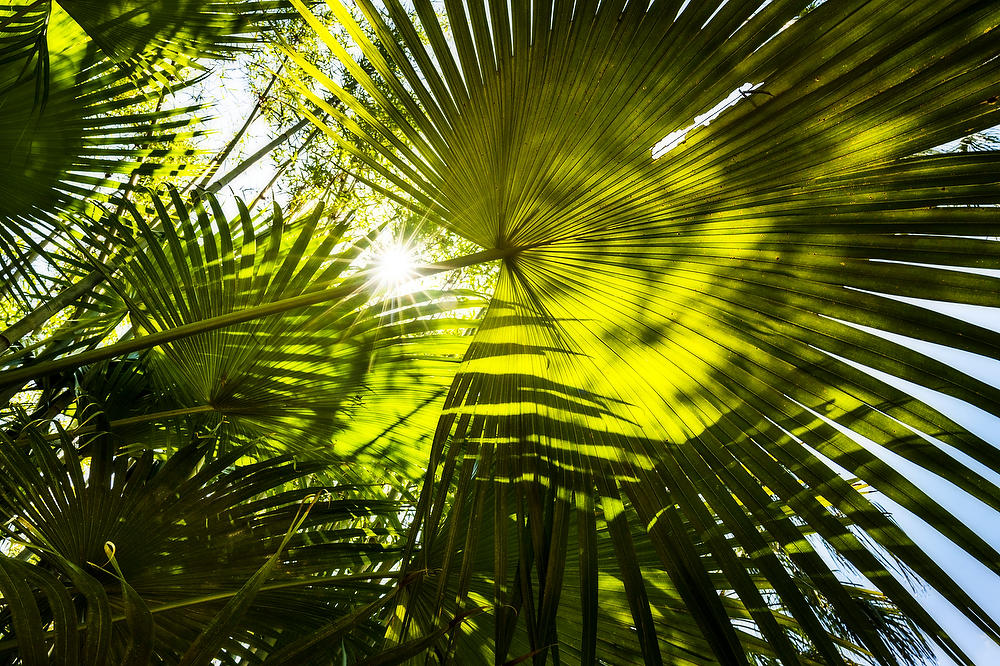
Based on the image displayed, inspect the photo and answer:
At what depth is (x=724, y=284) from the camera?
1027mm

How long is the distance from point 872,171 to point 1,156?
87.6 inches

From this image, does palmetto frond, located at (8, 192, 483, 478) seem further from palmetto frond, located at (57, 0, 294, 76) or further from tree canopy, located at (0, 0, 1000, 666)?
palmetto frond, located at (57, 0, 294, 76)

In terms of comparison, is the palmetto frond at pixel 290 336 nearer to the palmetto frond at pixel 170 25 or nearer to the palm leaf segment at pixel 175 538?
the palm leaf segment at pixel 175 538

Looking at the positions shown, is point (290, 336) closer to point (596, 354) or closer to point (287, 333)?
point (287, 333)

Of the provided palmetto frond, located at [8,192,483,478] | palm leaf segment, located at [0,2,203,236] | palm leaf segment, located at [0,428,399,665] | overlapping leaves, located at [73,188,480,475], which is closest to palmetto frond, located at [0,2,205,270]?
palm leaf segment, located at [0,2,203,236]

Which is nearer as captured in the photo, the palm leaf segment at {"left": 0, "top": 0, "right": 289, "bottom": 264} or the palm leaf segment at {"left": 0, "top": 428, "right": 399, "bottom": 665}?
the palm leaf segment at {"left": 0, "top": 428, "right": 399, "bottom": 665}

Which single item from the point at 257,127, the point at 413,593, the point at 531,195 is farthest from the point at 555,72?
the point at 257,127

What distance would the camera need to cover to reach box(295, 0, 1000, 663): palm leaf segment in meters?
0.82

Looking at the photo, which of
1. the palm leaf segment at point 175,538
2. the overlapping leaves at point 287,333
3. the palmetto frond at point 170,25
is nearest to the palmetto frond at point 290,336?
the overlapping leaves at point 287,333

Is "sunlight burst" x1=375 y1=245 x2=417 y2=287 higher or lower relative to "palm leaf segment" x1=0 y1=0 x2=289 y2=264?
lower

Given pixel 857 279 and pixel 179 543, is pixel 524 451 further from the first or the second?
pixel 179 543

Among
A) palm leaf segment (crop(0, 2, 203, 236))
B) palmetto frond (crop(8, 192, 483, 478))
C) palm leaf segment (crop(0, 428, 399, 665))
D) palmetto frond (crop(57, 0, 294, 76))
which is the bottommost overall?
palm leaf segment (crop(0, 428, 399, 665))

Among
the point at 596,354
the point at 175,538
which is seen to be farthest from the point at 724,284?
the point at 175,538

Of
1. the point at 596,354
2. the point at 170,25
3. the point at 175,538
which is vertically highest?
the point at 170,25
